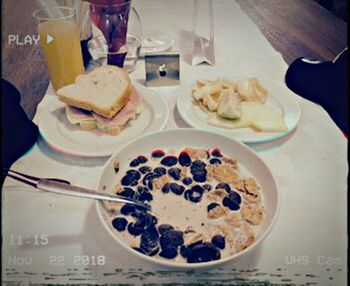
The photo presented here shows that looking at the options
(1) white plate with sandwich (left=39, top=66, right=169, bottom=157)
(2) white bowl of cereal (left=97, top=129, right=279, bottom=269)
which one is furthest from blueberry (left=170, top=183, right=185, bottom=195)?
(1) white plate with sandwich (left=39, top=66, right=169, bottom=157)

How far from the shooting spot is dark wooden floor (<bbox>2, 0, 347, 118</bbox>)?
0.63 meters

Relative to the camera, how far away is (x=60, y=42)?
60cm

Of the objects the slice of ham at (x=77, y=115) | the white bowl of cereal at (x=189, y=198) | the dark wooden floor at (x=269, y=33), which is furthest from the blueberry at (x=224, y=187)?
the dark wooden floor at (x=269, y=33)

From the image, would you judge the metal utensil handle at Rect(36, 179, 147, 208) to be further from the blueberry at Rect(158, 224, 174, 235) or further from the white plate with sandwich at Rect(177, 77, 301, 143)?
the white plate with sandwich at Rect(177, 77, 301, 143)

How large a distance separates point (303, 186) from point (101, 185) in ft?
0.81

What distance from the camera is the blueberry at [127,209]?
39 centimetres

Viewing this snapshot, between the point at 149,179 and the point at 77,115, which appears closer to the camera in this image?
the point at 149,179

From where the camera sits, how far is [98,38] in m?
0.78

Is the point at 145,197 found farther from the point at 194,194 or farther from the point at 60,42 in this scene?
the point at 60,42

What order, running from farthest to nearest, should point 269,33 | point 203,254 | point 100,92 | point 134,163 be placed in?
point 269,33 → point 100,92 → point 134,163 → point 203,254

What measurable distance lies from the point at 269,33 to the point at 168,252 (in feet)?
2.24

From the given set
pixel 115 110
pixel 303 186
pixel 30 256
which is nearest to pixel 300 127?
pixel 303 186

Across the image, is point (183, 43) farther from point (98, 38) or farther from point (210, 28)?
point (98, 38)
